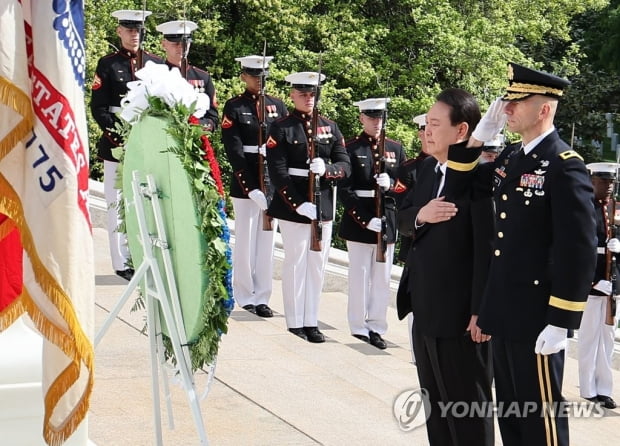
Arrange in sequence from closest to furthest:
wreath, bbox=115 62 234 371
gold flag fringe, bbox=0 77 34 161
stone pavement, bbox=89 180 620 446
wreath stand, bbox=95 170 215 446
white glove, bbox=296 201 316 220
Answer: gold flag fringe, bbox=0 77 34 161
wreath, bbox=115 62 234 371
wreath stand, bbox=95 170 215 446
stone pavement, bbox=89 180 620 446
white glove, bbox=296 201 316 220

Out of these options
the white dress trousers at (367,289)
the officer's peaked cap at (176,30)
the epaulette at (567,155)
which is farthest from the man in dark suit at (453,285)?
the officer's peaked cap at (176,30)

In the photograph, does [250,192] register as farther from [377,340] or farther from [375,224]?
[377,340]

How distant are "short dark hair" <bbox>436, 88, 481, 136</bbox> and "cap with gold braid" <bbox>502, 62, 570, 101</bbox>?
Answer: 0.97ft

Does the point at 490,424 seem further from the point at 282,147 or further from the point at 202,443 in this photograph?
the point at 282,147

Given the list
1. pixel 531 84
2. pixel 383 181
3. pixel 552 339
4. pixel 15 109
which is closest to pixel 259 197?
pixel 383 181

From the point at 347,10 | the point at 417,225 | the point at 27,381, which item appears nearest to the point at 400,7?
the point at 347,10

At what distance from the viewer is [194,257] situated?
14.9ft

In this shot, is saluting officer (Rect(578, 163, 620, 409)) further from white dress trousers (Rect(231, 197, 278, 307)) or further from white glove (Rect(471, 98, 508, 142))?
white glove (Rect(471, 98, 508, 142))

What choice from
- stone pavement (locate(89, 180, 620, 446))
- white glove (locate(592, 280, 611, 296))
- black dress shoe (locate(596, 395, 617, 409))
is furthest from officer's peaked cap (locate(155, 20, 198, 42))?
black dress shoe (locate(596, 395, 617, 409))

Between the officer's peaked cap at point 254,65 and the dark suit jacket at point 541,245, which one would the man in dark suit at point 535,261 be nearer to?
the dark suit jacket at point 541,245

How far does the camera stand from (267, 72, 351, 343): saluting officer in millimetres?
8805

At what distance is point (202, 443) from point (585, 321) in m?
5.44

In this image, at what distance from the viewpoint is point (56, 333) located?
3223 mm

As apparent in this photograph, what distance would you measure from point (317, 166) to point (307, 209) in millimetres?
339
